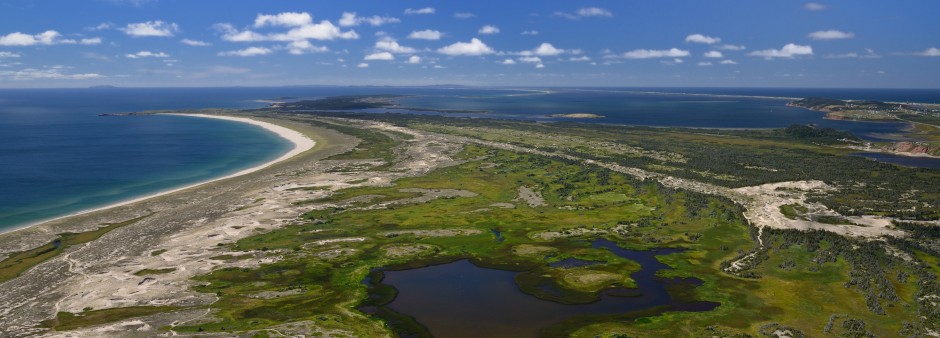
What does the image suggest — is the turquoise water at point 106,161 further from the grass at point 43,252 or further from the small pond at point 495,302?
the small pond at point 495,302

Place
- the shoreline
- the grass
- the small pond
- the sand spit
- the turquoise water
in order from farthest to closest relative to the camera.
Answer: the turquoise water → the shoreline → the grass → the sand spit → the small pond

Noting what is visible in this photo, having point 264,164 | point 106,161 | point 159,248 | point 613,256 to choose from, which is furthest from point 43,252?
point 106,161

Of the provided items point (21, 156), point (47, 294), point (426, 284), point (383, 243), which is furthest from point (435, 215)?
point (21, 156)

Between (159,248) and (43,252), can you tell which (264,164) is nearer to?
(159,248)

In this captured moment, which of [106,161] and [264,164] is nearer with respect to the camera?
[106,161]

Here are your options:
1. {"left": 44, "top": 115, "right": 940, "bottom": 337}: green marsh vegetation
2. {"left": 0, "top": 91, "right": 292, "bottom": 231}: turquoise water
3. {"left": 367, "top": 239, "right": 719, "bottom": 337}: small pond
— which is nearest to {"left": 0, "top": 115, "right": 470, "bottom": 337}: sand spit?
{"left": 44, "top": 115, "right": 940, "bottom": 337}: green marsh vegetation

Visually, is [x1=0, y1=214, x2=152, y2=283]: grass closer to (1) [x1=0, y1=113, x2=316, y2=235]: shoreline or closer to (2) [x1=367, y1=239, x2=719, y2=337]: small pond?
(1) [x1=0, y1=113, x2=316, y2=235]: shoreline
